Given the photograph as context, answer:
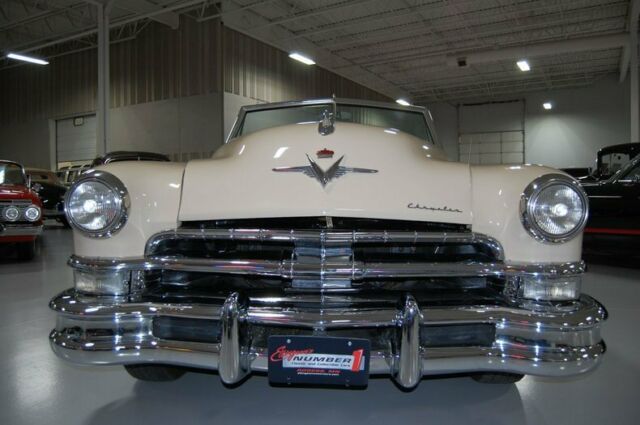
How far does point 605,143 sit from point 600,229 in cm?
1747

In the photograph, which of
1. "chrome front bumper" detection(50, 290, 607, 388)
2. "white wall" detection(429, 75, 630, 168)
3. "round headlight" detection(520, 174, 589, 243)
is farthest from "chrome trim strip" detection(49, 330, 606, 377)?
"white wall" detection(429, 75, 630, 168)

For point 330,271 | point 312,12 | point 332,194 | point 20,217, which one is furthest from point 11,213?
point 312,12

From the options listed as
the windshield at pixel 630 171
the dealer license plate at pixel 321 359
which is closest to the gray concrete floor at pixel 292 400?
the dealer license plate at pixel 321 359

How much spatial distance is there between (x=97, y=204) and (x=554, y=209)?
1751 mm

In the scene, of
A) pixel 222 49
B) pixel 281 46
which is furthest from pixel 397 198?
pixel 281 46

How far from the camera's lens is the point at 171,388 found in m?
2.29

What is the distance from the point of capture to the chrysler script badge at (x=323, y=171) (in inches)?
75.9

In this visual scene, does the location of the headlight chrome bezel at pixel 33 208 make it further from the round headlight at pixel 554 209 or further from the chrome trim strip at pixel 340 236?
the round headlight at pixel 554 209

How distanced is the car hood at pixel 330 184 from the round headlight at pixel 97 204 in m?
0.24

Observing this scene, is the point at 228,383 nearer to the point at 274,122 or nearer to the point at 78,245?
the point at 78,245

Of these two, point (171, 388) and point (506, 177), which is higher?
point (506, 177)

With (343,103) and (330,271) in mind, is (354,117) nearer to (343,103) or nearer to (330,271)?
(343,103)

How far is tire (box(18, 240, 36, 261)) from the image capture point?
254 inches

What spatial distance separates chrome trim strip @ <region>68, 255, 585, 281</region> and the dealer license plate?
23 centimetres
